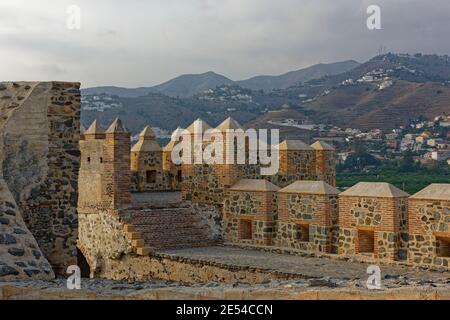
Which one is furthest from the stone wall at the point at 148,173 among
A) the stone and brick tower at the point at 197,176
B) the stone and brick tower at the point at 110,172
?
the stone and brick tower at the point at 110,172

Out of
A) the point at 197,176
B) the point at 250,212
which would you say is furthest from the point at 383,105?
the point at 250,212

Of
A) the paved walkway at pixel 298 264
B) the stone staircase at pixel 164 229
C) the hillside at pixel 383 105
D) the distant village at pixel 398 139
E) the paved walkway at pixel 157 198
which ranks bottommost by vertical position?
the paved walkway at pixel 298 264

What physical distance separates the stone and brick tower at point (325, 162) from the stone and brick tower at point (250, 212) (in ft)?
10.3

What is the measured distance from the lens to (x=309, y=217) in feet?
42.0

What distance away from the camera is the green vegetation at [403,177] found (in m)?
30.9

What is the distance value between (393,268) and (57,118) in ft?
18.6

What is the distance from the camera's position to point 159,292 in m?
5.67

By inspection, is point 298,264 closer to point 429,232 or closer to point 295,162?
point 429,232

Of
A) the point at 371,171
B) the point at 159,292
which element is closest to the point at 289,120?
the point at 371,171

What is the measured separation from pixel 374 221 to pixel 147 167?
Result: 864cm

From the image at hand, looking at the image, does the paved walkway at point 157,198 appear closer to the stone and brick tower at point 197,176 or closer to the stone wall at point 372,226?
the stone and brick tower at point 197,176

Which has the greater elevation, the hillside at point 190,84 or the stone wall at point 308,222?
the hillside at point 190,84

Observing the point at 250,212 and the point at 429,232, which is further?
the point at 250,212

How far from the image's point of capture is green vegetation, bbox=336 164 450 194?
30861 mm
